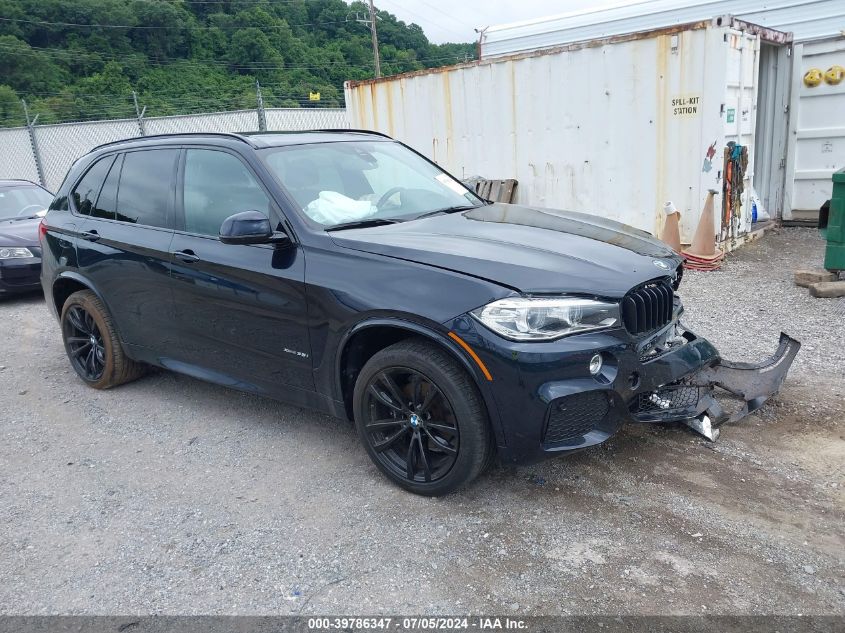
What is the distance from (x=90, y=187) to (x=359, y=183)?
2.36m

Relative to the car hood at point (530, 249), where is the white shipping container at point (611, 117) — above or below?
above

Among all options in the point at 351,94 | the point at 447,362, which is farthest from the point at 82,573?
the point at 351,94

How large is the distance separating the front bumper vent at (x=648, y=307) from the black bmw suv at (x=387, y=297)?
0.03 ft

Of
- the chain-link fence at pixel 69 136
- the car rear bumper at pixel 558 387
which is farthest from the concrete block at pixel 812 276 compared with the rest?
the chain-link fence at pixel 69 136

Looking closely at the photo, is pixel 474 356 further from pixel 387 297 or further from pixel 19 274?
pixel 19 274

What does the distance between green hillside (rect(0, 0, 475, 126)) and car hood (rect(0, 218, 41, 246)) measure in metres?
25.2

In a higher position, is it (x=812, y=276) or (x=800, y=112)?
(x=800, y=112)

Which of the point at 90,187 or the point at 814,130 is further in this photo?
the point at 814,130

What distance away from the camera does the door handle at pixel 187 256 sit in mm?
4168

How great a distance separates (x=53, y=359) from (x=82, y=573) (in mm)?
3738

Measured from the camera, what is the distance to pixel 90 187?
5.24 metres

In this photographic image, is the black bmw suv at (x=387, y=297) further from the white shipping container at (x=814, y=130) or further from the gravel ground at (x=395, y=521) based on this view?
the white shipping container at (x=814, y=130)

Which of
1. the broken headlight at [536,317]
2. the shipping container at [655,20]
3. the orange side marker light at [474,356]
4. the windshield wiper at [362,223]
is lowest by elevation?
the orange side marker light at [474,356]

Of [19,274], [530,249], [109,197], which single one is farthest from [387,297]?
[19,274]
